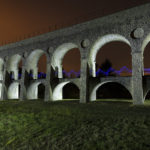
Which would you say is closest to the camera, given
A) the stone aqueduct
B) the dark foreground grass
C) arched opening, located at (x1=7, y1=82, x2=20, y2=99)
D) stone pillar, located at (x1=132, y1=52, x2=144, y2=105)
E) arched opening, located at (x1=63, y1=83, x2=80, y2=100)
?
the dark foreground grass

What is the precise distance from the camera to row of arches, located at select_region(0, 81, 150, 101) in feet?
73.2

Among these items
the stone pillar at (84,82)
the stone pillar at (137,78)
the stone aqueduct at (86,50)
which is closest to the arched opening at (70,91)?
the stone aqueduct at (86,50)

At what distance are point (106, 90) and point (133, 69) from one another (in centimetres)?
2065

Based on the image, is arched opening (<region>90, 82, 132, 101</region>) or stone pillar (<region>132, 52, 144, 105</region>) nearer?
stone pillar (<region>132, 52, 144, 105</region>)

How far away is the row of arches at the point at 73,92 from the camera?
2230 cm

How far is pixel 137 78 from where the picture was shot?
603 inches

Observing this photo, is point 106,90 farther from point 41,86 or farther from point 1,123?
point 1,123

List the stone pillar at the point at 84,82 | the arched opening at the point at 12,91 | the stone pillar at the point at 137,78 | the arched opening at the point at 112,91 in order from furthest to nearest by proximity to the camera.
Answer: the arched opening at the point at 112,91, the arched opening at the point at 12,91, the stone pillar at the point at 84,82, the stone pillar at the point at 137,78

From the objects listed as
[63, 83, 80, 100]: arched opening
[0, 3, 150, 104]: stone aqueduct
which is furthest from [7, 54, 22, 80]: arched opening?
[63, 83, 80, 100]: arched opening

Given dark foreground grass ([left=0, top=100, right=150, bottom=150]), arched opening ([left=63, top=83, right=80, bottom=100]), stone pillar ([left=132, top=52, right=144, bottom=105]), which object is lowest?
dark foreground grass ([left=0, top=100, right=150, bottom=150])

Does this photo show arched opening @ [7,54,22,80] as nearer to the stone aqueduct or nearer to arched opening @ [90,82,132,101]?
the stone aqueduct

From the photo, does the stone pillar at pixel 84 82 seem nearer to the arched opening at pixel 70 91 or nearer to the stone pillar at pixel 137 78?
the stone pillar at pixel 137 78

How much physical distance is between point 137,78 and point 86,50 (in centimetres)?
717

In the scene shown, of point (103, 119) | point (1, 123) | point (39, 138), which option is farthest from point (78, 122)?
point (1, 123)
